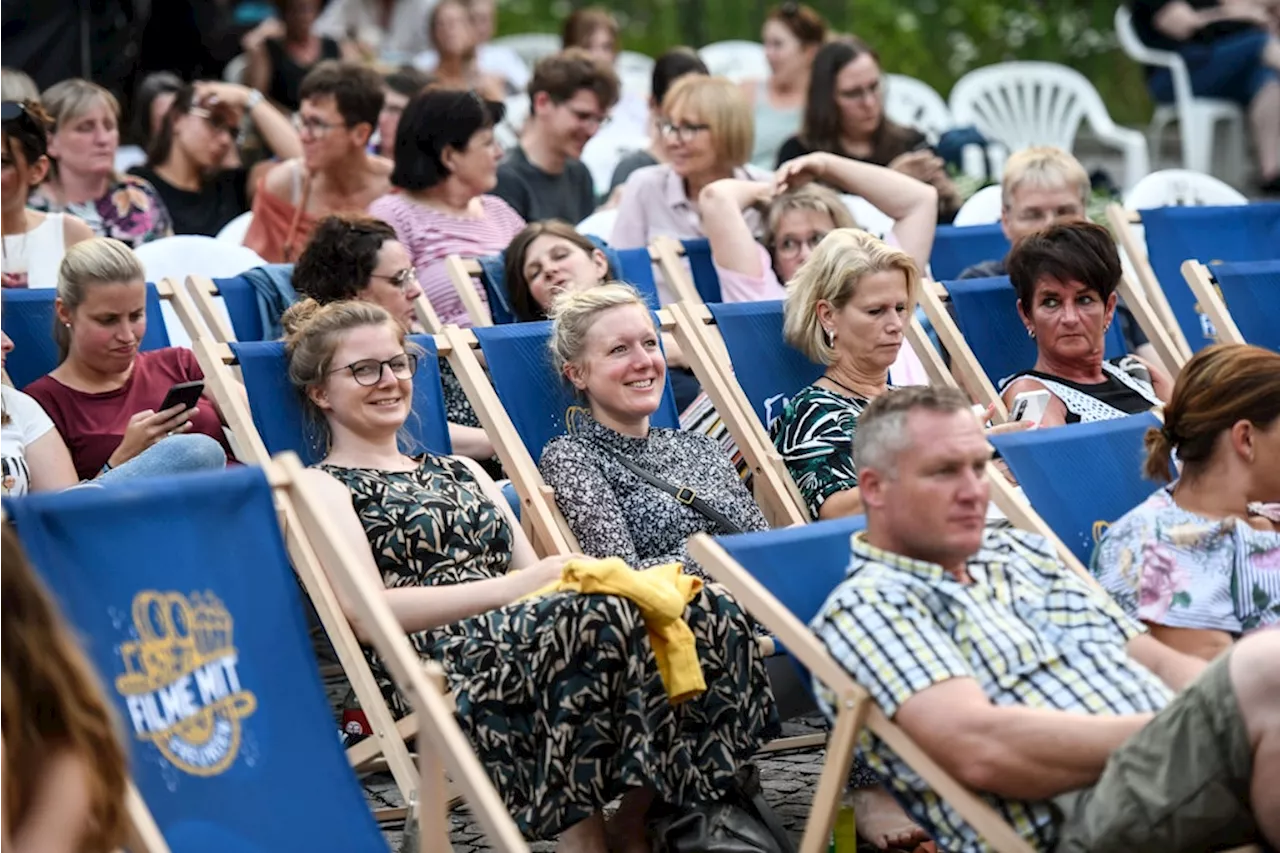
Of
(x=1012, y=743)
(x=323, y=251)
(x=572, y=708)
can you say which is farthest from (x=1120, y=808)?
(x=323, y=251)

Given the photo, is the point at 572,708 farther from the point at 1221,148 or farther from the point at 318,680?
the point at 1221,148

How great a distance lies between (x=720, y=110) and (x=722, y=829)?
339cm

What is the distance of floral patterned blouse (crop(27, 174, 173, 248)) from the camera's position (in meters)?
6.73

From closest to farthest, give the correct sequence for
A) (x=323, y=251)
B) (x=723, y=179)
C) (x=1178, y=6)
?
(x=323, y=251), (x=723, y=179), (x=1178, y=6)

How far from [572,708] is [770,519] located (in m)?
1.27

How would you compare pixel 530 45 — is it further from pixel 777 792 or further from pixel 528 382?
pixel 777 792

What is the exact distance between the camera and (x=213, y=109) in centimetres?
768

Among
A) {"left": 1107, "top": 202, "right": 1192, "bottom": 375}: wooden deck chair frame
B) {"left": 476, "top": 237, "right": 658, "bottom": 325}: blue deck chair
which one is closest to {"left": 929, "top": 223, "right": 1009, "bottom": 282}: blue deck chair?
{"left": 1107, "top": 202, "right": 1192, "bottom": 375}: wooden deck chair frame

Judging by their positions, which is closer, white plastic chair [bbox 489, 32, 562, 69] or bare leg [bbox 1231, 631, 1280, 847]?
bare leg [bbox 1231, 631, 1280, 847]

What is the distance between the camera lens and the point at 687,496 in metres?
4.64

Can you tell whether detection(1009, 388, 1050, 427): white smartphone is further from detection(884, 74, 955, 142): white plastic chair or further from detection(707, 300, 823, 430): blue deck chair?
detection(884, 74, 955, 142): white plastic chair

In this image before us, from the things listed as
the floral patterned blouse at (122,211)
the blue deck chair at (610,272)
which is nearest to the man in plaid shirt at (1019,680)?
the blue deck chair at (610,272)

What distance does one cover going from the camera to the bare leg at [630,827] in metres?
4.07

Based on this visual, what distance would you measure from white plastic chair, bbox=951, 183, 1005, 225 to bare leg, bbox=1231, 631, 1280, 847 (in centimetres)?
429
